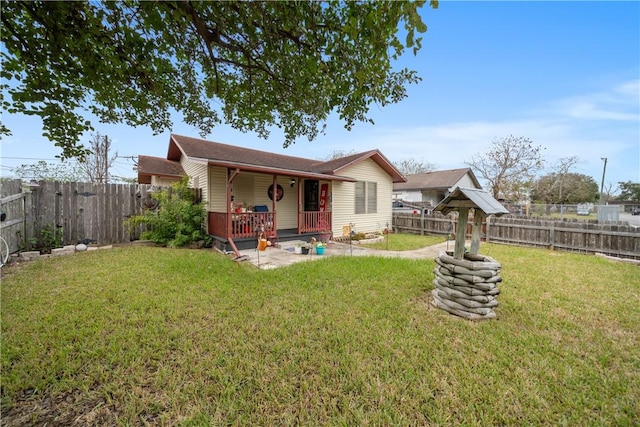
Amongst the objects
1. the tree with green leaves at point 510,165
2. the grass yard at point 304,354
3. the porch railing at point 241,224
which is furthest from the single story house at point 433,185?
the grass yard at point 304,354

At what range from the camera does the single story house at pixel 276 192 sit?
7.96 m

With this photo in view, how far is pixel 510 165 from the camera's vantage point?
21.9 meters

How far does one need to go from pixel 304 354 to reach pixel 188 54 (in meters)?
4.32

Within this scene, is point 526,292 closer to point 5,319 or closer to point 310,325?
point 310,325

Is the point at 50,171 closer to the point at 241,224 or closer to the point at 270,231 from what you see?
the point at 241,224

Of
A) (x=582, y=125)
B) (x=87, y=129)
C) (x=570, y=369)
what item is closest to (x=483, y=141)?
(x=582, y=125)

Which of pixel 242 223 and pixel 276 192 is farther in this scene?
pixel 276 192

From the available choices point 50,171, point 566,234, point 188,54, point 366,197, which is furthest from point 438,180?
point 50,171

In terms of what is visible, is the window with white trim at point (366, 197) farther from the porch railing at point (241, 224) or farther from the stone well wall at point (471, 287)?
the stone well wall at point (471, 287)

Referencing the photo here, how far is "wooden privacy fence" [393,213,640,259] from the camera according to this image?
7.26 meters

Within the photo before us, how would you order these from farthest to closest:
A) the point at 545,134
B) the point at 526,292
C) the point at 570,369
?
the point at 545,134
the point at 526,292
the point at 570,369

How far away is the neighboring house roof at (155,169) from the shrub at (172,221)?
4.91 m

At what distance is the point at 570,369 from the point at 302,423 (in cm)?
263

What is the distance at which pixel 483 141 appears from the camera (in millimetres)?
22734
